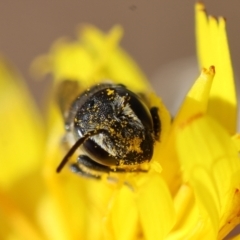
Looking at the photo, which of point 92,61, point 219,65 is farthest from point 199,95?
point 92,61

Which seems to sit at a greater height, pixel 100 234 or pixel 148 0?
pixel 148 0

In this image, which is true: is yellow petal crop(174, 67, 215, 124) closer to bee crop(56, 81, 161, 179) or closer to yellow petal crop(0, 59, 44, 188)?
bee crop(56, 81, 161, 179)

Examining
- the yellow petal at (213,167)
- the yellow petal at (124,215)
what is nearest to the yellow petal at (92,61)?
the yellow petal at (124,215)

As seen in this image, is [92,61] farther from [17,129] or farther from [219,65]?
[219,65]

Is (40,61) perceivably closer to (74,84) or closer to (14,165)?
(14,165)

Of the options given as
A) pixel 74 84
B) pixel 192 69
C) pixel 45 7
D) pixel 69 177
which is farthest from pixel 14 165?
pixel 45 7
